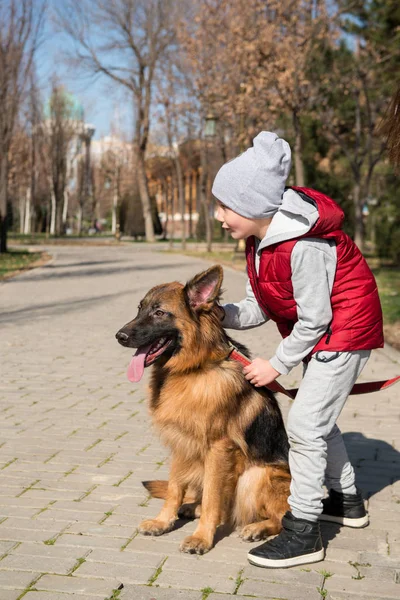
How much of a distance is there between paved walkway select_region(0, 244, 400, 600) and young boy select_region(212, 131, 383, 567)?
0.26 meters

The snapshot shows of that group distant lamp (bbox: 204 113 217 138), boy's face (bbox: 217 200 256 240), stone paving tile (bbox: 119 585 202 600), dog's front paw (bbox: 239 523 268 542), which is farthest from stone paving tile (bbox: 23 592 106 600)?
distant lamp (bbox: 204 113 217 138)

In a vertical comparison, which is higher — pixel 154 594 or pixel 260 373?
pixel 260 373

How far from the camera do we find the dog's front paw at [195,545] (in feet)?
12.2

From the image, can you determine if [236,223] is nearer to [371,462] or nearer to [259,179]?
[259,179]

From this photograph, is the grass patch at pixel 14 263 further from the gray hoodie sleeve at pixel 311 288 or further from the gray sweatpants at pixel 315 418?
the gray hoodie sleeve at pixel 311 288

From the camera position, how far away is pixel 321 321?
3463 mm

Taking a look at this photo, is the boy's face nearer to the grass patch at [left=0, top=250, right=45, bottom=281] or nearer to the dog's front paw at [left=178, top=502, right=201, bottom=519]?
the dog's front paw at [left=178, top=502, right=201, bottom=519]

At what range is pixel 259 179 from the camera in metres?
3.56

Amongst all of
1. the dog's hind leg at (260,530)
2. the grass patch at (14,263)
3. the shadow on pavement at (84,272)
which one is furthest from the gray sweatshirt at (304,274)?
the grass patch at (14,263)

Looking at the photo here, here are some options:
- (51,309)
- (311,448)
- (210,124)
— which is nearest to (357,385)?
(311,448)

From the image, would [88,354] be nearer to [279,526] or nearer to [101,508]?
[101,508]

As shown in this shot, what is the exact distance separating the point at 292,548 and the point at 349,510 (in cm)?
65

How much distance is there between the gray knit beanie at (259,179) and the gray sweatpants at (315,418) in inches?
29.7

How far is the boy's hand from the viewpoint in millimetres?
3674
